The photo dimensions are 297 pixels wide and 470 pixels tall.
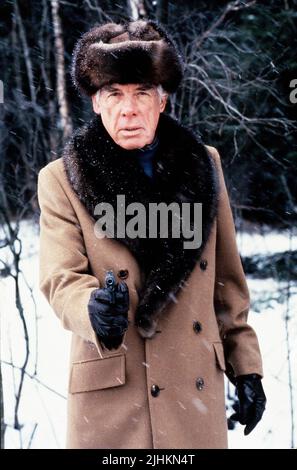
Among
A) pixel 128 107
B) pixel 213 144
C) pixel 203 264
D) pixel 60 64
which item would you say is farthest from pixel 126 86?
pixel 60 64

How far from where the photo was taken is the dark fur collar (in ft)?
7.34

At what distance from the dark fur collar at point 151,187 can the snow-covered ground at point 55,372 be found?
1536mm

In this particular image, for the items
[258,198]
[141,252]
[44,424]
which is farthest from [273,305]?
[141,252]

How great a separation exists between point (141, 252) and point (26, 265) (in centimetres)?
628

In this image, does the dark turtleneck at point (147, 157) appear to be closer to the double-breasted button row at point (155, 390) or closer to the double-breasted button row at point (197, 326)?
the double-breasted button row at point (197, 326)

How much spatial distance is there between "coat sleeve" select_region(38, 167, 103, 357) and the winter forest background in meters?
1.59

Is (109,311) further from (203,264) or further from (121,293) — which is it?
(203,264)

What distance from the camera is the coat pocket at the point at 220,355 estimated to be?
2.41 m

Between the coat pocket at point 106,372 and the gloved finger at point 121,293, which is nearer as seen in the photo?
the gloved finger at point 121,293

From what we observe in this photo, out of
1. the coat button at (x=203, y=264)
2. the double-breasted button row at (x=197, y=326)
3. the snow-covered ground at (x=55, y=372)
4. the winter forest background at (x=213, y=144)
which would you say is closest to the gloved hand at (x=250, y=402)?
the double-breasted button row at (x=197, y=326)

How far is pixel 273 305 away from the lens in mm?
7383

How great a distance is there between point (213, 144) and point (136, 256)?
176 inches

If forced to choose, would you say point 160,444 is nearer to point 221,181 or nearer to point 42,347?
point 221,181

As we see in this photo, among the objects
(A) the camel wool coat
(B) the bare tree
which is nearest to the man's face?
(A) the camel wool coat
